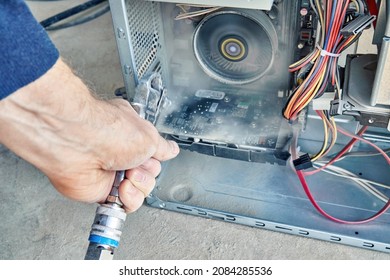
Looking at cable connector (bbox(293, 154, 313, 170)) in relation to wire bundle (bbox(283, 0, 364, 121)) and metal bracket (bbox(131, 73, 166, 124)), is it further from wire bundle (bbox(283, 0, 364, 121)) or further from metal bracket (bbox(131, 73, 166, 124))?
metal bracket (bbox(131, 73, 166, 124))

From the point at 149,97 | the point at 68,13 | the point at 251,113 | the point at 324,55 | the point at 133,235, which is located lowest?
the point at 133,235

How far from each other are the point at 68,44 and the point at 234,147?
47.3 inches

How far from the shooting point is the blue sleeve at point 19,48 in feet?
2.29

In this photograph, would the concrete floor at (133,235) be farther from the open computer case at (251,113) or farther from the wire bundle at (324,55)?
the wire bundle at (324,55)

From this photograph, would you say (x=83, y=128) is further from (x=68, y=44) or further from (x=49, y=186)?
(x=68, y=44)

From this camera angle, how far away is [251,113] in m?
1.32

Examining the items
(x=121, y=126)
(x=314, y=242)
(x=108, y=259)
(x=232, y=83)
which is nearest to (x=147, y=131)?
(x=121, y=126)

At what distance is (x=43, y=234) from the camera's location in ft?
4.47

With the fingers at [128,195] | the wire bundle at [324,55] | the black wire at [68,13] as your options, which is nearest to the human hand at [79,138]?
the fingers at [128,195]

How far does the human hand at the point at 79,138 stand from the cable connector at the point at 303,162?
34cm

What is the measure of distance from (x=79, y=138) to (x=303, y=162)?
59cm

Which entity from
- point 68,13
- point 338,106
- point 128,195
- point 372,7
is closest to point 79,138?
point 128,195

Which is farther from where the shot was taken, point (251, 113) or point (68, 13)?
point (68, 13)

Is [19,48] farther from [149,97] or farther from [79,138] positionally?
[149,97]
